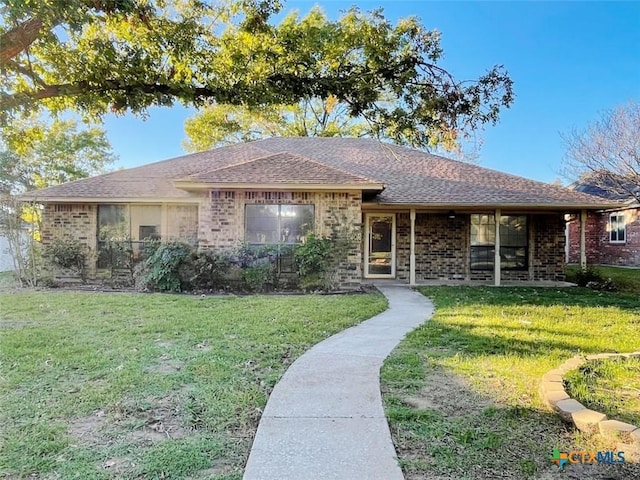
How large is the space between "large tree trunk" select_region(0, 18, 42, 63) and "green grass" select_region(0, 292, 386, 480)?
11.1 ft

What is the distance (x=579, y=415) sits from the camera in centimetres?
312

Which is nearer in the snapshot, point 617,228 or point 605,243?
point 617,228

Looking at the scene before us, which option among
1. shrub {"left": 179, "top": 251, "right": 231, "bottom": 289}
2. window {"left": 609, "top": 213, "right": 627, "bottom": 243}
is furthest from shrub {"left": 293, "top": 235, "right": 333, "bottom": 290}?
Result: window {"left": 609, "top": 213, "right": 627, "bottom": 243}

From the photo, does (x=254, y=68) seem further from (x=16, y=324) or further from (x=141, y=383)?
(x=16, y=324)

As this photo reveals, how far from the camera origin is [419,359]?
16.0 feet

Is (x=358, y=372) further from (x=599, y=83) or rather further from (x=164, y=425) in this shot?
(x=599, y=83)

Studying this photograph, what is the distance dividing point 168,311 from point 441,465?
6.14m

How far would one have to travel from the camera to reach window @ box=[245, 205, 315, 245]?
11.4m

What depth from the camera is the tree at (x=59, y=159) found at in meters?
23.5

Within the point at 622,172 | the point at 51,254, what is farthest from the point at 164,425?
the point at 622,172

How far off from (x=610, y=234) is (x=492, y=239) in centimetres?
1178

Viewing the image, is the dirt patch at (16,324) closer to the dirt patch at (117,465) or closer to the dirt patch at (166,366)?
the dirt patch at (166,366)

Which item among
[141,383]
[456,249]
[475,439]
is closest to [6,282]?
[141,383]

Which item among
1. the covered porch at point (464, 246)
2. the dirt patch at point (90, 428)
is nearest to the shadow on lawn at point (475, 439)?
the dirt patch at point (90, 428)
